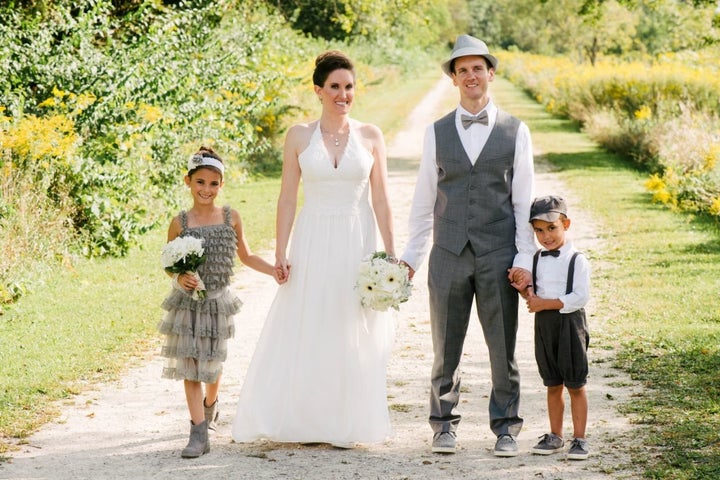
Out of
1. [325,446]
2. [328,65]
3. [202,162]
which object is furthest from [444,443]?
[328,65]

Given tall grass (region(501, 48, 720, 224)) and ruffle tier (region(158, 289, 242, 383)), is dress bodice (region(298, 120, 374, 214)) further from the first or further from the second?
tall grass (region(501, 48, 720, 224))

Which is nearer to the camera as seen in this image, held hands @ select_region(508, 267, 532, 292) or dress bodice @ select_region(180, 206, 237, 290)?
held hands @ select_region(508, 267, 532, 292)

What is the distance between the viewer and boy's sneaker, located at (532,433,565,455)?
17.5ft

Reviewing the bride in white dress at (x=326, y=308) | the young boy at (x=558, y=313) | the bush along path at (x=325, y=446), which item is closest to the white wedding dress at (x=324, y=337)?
the bride in white dress at (x=326, y=308)

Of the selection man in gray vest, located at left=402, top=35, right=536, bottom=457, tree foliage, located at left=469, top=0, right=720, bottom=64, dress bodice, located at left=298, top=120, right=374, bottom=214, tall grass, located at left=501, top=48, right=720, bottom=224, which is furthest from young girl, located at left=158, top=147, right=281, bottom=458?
tree foliage, located at left=469, top=0, right=720, bottom=64

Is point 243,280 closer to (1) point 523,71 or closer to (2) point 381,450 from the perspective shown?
(2) point 381,450

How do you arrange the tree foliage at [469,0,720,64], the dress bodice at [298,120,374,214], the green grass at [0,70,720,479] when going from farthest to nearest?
the tree foliage at [469,0,720,64] < the green grass at [0,70,720,479] < the dress bodice at [298,120,374,214]

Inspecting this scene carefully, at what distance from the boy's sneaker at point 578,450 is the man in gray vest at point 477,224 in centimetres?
29

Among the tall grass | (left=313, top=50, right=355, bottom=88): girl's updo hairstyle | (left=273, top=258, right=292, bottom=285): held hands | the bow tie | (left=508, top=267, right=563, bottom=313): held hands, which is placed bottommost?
(left=508, top=267, right=563, bottom=313): held hands

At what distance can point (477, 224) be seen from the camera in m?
5.21

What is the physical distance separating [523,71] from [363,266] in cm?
4720

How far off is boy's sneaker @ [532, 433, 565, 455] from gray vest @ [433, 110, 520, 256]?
1068mm

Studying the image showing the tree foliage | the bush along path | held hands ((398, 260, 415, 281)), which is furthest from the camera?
the tree foliage

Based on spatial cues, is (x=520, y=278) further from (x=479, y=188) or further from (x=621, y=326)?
(x=621, y=326)
